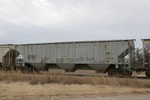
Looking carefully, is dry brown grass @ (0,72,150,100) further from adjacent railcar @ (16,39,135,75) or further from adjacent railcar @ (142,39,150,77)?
adjacent railcar @ (16,39,135,75)

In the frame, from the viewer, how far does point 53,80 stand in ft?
68.8

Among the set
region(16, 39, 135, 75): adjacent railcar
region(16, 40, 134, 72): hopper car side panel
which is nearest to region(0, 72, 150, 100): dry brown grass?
region(16, 39, 135, 75): adjacent railcar

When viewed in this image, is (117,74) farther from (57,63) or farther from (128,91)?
(128,91)

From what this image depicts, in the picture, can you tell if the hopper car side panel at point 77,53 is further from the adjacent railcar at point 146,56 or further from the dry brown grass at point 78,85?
the dry brown grass at point 78,85

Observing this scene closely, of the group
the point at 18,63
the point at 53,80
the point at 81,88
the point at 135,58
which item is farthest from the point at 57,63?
the point at 81,88

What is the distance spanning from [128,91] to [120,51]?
13.2 meters

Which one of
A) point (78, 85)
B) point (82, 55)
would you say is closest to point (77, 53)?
point (82, 55)

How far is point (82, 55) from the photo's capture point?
32062mm

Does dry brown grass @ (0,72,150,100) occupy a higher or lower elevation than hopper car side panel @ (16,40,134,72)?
lower

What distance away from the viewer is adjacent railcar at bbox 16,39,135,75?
96.9 feet

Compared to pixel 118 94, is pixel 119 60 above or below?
above

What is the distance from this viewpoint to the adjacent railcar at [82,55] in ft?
96.9

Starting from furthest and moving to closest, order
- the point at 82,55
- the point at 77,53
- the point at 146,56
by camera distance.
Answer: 1. the point at 77,53
2. the point at 82,55
3. the point at 146,56

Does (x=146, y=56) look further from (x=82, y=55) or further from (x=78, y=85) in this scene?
(x=78, y=85)
